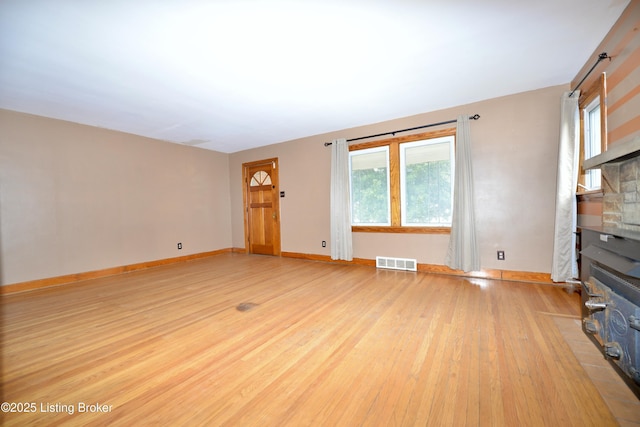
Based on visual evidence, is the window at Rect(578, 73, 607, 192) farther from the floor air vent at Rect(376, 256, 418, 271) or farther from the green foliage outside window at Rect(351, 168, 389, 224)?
the green foliage outside window at Rect(351, 168, 389, 224)

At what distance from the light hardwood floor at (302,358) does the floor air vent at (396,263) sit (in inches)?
31.2

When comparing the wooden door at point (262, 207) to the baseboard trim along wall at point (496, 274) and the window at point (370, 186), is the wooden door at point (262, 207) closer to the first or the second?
the window at point (370, 186)

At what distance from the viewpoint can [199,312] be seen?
103 inches

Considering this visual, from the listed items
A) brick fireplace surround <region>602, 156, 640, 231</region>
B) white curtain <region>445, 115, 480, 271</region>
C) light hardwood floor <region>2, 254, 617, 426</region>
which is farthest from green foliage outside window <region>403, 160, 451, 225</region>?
brick fireplace surround <region>602, 156, 640, 231</region>

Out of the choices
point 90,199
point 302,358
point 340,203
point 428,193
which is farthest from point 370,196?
point 90,199

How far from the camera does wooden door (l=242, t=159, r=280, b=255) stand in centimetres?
566

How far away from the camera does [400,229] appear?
13.7 feet

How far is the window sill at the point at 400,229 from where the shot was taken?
3.85 m

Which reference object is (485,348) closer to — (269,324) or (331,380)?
(331,380)

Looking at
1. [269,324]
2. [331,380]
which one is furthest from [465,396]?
[269,324]

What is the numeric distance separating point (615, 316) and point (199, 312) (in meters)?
3.18

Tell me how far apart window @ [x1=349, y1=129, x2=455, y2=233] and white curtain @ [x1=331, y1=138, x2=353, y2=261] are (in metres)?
0.21

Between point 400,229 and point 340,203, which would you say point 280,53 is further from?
point 400,229

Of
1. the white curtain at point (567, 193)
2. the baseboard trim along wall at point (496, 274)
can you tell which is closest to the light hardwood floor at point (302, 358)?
the baseboard trim along wall at point (496, 274)
